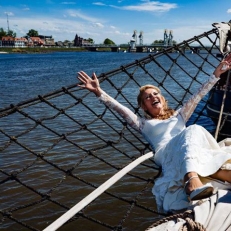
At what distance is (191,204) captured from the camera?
2.08 m

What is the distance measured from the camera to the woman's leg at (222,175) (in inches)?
88.3

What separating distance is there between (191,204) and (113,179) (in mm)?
837

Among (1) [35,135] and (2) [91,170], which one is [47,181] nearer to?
(2) [91,170]

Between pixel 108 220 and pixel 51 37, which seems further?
pixel 51 37

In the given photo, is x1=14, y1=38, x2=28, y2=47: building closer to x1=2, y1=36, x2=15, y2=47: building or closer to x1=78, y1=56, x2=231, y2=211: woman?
x1=2, y1=36, x2=15, y2=47: building

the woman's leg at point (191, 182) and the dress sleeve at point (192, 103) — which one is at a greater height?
the dress sleeve at point (192, 103)

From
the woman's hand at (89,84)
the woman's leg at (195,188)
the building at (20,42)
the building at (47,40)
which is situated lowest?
the woman's leg at (195,188)

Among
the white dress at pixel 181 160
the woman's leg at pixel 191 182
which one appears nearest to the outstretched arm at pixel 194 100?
the white dress at pixel 181 160

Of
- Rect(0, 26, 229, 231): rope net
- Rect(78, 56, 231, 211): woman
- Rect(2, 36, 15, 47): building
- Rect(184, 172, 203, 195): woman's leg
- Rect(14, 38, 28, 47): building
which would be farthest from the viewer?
Rect(14, 38, 28, 47): building

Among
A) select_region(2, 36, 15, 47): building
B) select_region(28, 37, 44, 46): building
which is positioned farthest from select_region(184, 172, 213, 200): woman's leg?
select_region(28, 37, 44, 46): building

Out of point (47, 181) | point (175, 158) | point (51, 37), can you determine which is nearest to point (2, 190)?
point (47, 181)

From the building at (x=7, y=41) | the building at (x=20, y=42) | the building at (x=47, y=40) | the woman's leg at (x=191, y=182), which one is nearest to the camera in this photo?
the woman's leg at (x=191, y=182)

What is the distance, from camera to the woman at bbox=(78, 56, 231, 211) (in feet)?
7.27

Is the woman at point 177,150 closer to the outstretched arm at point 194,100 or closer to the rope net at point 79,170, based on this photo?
the outstretched arm at point 194,100
